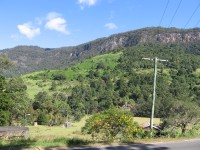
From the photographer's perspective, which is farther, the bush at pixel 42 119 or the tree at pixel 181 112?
the bush at pixel 42 119

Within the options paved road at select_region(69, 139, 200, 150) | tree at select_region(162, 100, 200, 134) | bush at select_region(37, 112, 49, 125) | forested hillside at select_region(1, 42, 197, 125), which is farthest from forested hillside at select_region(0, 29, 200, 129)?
paved road at select_region(69, 139, 200, 150)

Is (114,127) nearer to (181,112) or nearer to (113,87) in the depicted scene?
(181,112)

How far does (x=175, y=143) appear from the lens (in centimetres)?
1295

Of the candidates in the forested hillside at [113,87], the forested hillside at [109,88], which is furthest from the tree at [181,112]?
the forested hillside at [113,87]

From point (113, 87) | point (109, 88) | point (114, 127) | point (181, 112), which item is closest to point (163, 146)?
point (114, 127)

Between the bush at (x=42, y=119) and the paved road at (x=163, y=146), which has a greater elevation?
the paved road at (x=163, y=146)

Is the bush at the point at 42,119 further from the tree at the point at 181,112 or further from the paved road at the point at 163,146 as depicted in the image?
the paved road at the point at 163,146

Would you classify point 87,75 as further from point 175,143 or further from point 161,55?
point 175,143

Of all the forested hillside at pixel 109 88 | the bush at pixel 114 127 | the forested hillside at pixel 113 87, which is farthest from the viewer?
the forested hillside at pixel 113 87

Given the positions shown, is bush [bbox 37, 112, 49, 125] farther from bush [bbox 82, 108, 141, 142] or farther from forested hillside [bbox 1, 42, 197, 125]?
bush [bbox 82, 108, 141, 142]

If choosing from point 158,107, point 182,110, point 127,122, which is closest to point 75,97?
point 158,107

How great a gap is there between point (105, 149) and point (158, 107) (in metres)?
81.2

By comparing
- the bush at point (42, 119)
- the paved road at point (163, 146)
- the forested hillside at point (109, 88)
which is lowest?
the bush at point (42, 119)

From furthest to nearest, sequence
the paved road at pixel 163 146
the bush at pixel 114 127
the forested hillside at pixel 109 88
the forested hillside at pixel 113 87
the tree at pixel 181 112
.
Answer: the forested hillside at pixel 113 87, the forested hillside at pixel 109 88, the tree at pixel 181 112, the bush at pixel 114 127, the paved road at pixel 163 146
